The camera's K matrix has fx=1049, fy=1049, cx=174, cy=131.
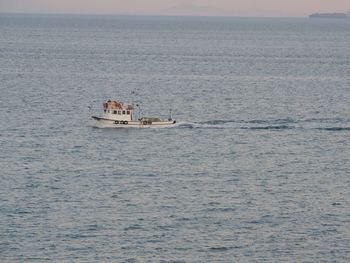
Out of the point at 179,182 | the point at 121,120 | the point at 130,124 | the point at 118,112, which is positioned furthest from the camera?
the point at 118,112

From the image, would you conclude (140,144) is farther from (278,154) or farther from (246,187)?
(246,187)

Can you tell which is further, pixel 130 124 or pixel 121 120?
pixel 121 120

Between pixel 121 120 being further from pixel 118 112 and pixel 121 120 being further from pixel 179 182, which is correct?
pixel 179 182

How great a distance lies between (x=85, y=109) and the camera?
133250 millimetres

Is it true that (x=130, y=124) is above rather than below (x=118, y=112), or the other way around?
below

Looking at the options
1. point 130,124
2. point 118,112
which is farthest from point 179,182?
point 118,112

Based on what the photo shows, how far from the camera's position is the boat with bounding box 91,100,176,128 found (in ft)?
377

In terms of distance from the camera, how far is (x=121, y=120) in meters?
116

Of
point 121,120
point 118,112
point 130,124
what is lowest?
point 130,124

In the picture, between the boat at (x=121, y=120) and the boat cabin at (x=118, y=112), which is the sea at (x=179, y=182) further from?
the boat cabin at (x=118, y=112)

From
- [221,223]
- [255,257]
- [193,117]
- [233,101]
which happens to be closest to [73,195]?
[221,223]

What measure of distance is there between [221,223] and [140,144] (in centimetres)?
3456

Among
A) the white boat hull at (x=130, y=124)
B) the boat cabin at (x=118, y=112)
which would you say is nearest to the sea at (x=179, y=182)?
the white boat hull at (x=130, y=124)

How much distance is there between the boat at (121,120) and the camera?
4523 inches
